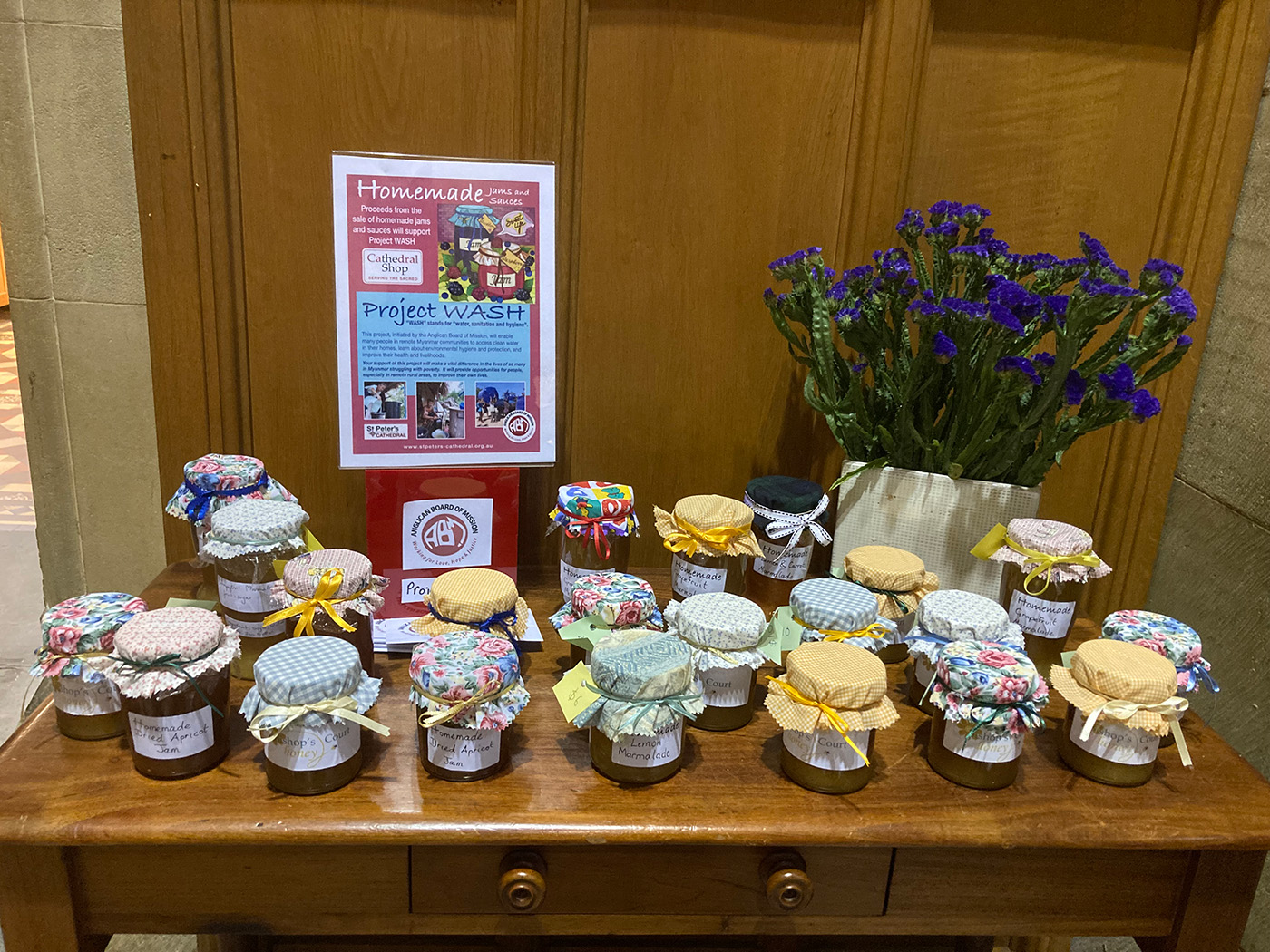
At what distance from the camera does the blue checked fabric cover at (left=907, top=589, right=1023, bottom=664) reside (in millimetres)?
1066

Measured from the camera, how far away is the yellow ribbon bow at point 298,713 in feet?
2.89

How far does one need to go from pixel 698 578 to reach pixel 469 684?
453 millimetres

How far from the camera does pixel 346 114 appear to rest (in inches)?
53.6

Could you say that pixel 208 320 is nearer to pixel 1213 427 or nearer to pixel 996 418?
pixel 996 418

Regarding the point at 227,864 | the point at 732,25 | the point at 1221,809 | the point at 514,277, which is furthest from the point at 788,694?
the point at 732,25

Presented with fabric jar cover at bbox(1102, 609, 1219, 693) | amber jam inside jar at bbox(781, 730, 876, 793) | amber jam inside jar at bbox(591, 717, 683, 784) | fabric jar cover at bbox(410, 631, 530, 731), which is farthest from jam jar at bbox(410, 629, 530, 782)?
fabric jar cover at bbox(1102, 609, 1219, 693)

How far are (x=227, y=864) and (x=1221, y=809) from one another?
3.62 ft

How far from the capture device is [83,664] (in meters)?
0.96

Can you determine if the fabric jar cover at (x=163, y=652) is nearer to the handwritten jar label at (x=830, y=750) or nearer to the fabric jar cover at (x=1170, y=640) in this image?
the handwritten jar label at (x=830, y=750)

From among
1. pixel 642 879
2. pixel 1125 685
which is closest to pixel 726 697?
pixel 642 879

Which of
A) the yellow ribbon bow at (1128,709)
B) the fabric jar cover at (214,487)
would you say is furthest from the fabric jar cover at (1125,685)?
the fabric jar cover at (214,487)

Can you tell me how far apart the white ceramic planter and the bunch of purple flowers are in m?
0.03

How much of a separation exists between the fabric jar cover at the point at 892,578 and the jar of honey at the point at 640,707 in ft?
1.12

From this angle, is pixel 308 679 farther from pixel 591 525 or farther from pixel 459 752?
pixel 591 525
